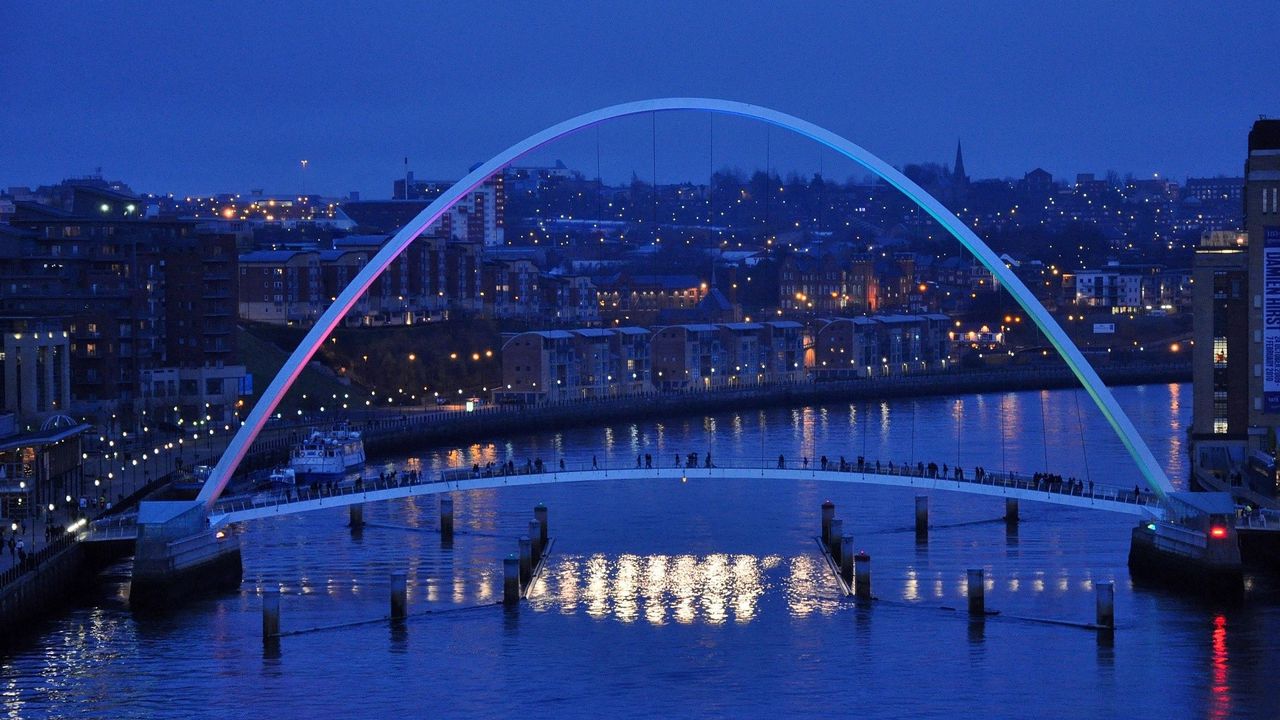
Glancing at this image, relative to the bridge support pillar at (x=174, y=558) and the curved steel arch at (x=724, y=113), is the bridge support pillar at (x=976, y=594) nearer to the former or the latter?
the curved steel arch at (x=724, y=113)

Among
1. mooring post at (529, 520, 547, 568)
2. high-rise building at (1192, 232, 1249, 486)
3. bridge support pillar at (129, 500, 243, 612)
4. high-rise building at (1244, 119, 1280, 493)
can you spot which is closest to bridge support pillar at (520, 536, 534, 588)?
mooring post at (529, 520, 547, 568)

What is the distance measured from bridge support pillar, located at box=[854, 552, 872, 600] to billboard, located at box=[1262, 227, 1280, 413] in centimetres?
1281

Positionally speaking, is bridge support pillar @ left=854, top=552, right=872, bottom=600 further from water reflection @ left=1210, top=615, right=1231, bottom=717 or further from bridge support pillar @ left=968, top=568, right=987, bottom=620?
water reflection @ left=1210, top=615, right=1231, bottom=717

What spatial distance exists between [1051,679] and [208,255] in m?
41.9

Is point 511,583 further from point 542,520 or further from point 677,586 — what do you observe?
point 542,520

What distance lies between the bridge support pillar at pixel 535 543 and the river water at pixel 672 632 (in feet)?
1.11

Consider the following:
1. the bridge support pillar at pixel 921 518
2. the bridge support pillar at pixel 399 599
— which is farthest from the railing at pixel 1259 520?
the bridge support pillar at pixel 399 599

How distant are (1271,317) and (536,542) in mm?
15776

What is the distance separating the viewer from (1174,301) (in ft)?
393

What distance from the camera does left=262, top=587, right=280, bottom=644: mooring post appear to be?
3225 centimetres

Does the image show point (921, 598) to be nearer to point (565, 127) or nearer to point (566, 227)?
point (565, 127)

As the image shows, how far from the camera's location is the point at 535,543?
132ft

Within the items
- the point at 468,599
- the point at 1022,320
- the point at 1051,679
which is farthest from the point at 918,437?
the point at 1022,320

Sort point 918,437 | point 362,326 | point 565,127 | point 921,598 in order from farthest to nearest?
point 362,326
point 918,437
point 565,127
point 921,598
